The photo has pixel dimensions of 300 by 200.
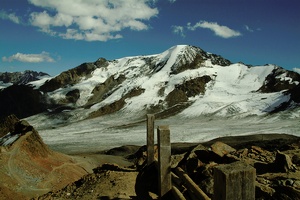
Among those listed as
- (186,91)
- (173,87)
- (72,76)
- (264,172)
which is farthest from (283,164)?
(72,76)

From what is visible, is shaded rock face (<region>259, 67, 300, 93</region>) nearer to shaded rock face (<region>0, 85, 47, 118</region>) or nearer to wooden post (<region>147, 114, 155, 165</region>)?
shaded rock face (<region>0, 85, 47, 118</region>)

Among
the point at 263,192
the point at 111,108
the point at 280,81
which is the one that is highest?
the point at 280,81

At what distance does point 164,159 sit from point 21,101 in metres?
97.8

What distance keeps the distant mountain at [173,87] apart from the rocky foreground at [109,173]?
196 feet

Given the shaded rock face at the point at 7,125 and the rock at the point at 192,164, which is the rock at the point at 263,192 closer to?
the rock at the point at 192,164

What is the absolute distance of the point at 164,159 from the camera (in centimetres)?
757

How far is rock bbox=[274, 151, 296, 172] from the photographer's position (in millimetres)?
7973

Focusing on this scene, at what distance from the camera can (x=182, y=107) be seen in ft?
254

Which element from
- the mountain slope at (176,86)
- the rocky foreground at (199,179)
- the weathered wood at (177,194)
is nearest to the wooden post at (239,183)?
the rocky foreground at (199,179)

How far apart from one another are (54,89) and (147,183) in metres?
98.6

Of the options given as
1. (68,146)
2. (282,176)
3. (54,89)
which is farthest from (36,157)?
(54,89)

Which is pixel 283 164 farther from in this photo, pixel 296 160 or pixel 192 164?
pixel 192 164

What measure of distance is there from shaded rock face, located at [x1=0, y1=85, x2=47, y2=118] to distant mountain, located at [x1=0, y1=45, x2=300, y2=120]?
1659mm

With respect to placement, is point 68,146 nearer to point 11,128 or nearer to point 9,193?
point 11,128
